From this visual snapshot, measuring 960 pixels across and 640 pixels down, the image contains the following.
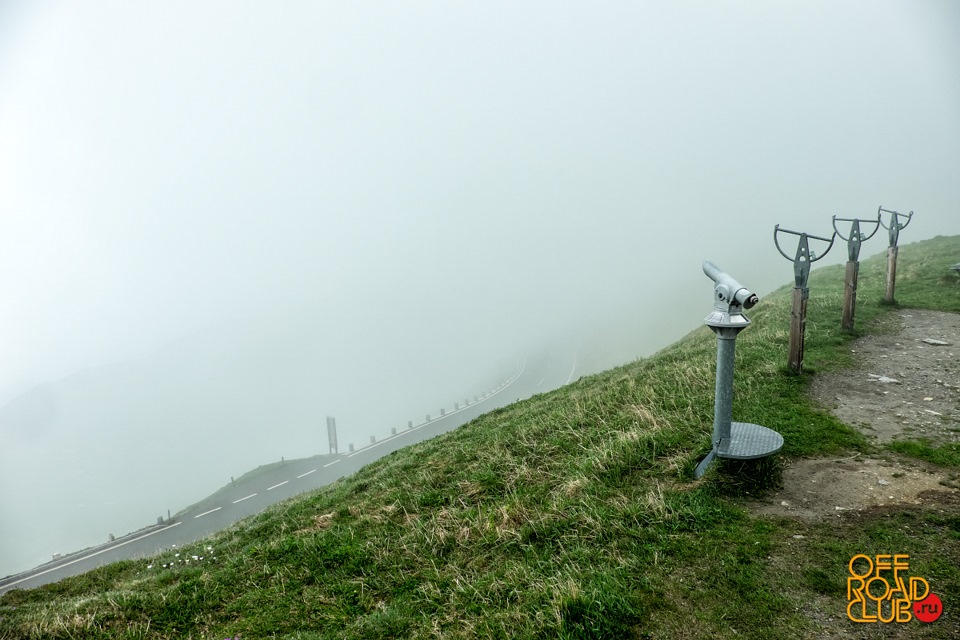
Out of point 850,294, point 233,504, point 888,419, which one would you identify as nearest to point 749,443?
point 888,419

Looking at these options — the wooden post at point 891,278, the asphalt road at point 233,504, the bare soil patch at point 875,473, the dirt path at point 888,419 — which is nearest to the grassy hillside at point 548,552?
the bare soil patch at point 875,473

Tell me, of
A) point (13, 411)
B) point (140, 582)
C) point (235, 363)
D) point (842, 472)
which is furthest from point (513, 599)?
point (13, 411)

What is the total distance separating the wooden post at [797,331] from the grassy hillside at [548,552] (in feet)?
0.94

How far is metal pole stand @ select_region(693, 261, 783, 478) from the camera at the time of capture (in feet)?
16.1

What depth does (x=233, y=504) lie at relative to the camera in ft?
95.1

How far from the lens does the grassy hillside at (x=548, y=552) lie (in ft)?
11.9

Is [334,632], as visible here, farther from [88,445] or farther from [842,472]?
[88,445]

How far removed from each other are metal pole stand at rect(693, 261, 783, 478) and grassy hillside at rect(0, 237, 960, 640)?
14.2 inches

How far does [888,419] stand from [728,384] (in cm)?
325

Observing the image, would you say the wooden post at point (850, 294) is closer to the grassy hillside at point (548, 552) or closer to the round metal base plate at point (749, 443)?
the grassy hillside at point (548, 552)

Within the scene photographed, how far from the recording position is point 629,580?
3938 mm

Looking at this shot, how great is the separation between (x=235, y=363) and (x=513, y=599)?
19937 cm

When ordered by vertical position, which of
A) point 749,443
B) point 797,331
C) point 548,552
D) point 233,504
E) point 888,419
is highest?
point 797,331

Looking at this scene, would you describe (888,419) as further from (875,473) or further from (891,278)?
(891,278)
